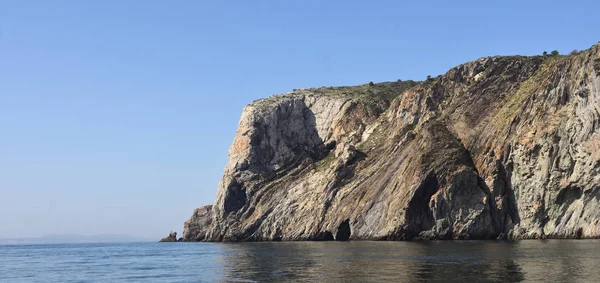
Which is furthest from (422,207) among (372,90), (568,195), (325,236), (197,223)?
(197,223)

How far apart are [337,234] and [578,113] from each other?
4968 centimetres

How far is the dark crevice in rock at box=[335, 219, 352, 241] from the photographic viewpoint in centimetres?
12662

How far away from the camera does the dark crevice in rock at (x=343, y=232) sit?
12662 cm

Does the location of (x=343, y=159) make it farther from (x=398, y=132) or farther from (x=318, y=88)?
(x=318, y=88)

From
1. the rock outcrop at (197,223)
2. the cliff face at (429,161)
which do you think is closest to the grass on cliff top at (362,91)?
the cliff face at (429,161)

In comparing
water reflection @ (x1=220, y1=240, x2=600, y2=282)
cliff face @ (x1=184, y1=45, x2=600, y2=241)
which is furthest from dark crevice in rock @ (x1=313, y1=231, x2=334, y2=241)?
water reflection @ (x1=220, y1=240, x2=600, y2=282)

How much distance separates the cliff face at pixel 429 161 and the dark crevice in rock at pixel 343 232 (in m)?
0.20

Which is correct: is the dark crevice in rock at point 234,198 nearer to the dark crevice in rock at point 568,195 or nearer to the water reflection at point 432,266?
the dark crevice in rock at point 568,195

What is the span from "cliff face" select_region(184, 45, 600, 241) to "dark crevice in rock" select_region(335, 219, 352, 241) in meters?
0.20

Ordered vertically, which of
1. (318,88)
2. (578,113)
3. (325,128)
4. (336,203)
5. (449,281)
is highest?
(318,88)

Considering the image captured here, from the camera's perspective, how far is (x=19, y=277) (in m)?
65.9

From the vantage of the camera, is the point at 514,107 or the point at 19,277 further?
the point at 514,107

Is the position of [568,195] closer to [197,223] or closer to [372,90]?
[372,90]

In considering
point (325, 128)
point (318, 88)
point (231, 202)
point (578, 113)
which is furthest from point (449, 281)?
point (318, 88)
